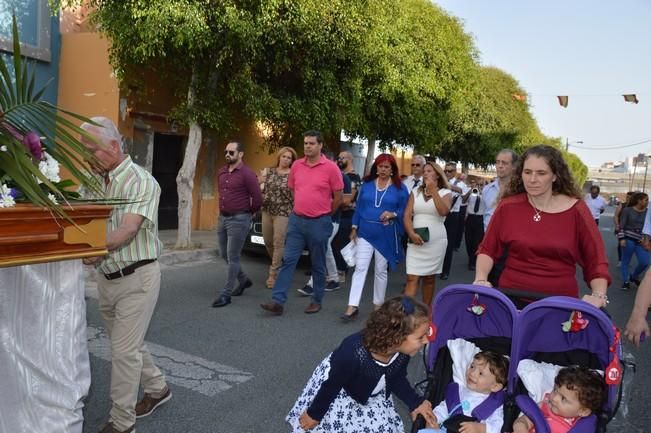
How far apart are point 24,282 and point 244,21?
7139 millimetres

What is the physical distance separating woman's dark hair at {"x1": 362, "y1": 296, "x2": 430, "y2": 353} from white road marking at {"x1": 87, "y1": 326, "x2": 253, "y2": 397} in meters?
1.96

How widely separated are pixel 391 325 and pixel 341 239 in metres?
6.34

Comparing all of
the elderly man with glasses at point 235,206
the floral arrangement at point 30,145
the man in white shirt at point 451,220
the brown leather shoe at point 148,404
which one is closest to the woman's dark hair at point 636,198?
the man in white shirt at point 451,220

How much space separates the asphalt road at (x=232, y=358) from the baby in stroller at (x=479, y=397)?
585 mm

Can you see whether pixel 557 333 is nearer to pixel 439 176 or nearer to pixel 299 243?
pixel 439 176

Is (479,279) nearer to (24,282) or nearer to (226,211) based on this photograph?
(24,282)

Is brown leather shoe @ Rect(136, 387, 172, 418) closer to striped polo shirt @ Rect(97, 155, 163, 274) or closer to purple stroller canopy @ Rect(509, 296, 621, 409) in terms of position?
striped polo shirt @ Rect(97, 155, 163, 274)

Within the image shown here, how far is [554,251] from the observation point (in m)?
3.17

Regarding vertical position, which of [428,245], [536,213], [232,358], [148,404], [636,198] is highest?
[536,213]

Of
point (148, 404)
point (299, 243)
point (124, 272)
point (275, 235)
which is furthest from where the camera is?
point (275, 235)

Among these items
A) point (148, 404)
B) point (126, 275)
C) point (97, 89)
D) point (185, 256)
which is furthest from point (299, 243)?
point (97, 89)

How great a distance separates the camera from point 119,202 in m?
2.46

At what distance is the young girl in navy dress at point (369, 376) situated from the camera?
8.28 feet

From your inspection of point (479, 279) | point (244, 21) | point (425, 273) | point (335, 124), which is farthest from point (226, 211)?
point (335, 124)
